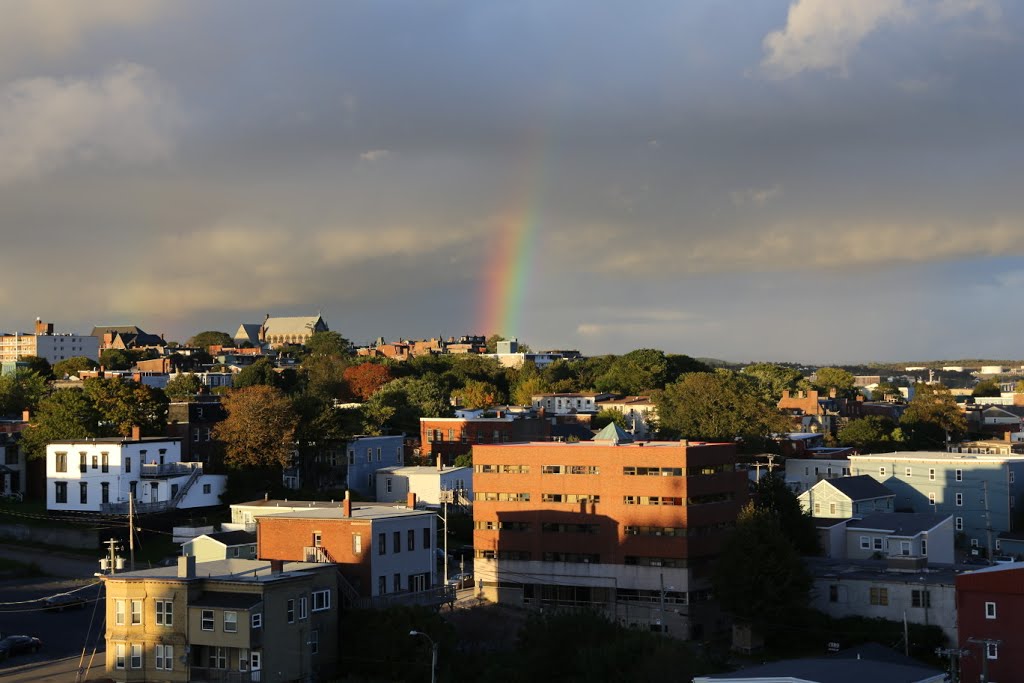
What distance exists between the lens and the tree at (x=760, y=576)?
67188 millimetres

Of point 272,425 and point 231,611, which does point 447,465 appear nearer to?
point 272,425

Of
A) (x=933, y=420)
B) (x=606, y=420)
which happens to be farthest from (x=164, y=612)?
(x=933, y=420)

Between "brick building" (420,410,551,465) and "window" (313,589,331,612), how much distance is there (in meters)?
60.2

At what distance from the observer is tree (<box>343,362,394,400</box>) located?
167625 millimetres

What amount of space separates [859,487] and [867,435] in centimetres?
4182

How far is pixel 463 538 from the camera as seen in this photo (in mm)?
93938

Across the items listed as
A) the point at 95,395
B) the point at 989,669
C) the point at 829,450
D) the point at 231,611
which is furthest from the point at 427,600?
the point at 829,450

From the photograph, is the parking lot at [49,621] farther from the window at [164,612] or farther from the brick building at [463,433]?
the brick building at [463,433]

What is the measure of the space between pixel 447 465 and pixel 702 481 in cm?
4519

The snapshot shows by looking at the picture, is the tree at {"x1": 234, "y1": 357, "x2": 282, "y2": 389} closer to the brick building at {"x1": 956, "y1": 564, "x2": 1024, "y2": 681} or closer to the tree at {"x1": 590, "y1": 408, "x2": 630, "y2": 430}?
the tree at {"x1": 590, "y1": 408, "x2": 630, "y2": 430}

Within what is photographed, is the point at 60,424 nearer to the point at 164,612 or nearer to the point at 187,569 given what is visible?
the point at 187,569

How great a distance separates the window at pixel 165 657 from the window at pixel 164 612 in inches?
40.2

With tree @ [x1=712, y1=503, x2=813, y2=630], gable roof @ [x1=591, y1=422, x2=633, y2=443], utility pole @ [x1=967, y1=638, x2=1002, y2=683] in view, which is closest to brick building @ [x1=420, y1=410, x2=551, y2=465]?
gable roof @ [x1=591, y1=422, x2=633, y2=443]

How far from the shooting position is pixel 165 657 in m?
54.2
